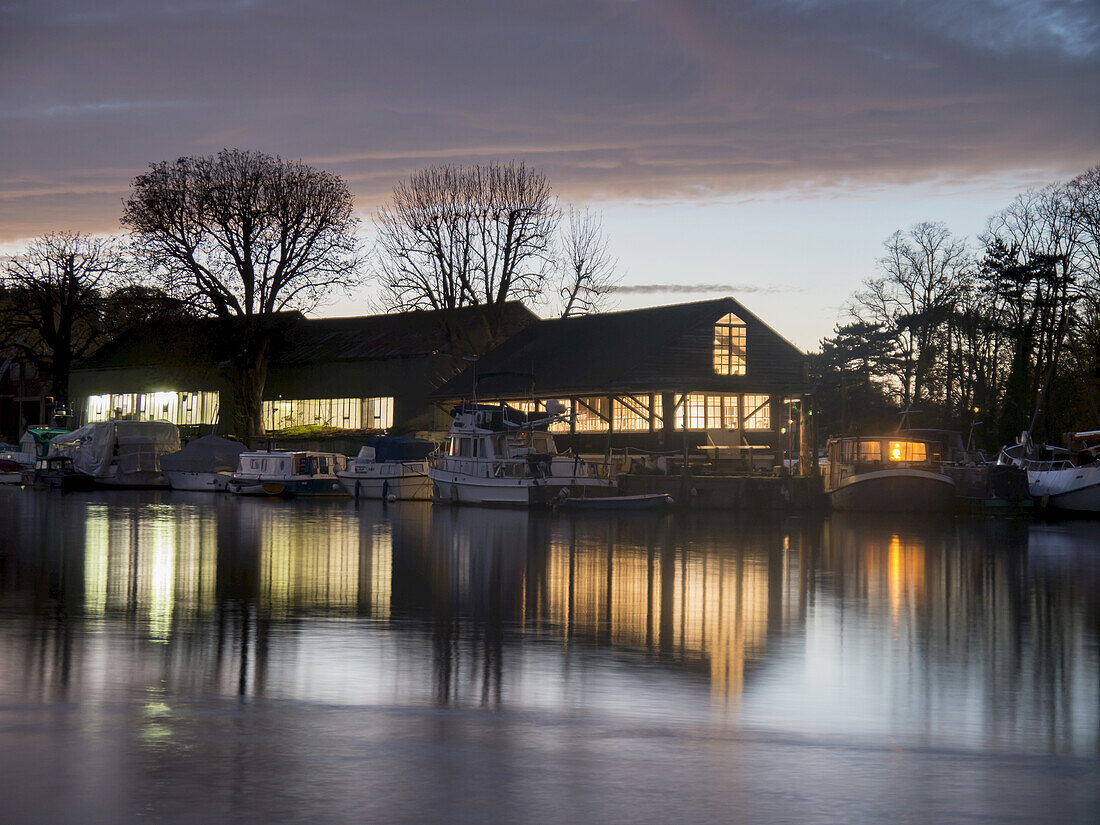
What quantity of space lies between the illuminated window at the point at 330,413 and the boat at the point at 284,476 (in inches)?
468

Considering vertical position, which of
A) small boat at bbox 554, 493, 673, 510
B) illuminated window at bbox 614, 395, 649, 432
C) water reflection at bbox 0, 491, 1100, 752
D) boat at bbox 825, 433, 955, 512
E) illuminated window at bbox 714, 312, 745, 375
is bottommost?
water reflection at bbox 0, 491, 1100, 752

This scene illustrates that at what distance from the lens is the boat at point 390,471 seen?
50.4m

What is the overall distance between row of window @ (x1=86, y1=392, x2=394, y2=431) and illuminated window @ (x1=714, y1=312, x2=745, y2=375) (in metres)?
22.5

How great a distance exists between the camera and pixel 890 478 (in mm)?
40844

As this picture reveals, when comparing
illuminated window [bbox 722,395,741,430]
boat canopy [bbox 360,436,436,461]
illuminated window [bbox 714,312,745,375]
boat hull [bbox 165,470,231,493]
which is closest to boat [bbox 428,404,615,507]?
boat canopy [bbox 360,436,436,461]

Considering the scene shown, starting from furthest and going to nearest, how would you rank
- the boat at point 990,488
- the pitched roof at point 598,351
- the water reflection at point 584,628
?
the pitched roof at point 598,351 → the boat at point 990,488 → the water reflection at point 584,628

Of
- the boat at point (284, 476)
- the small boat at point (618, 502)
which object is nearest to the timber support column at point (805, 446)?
the small boat at point (618, 502)

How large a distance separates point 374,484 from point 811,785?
45039 mm

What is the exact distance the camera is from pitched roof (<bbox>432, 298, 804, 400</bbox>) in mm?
49125

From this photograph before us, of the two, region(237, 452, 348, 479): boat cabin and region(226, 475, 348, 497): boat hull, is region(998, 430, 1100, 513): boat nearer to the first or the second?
region(226, 475, 348, 497): boat hull

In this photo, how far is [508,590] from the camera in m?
16.2

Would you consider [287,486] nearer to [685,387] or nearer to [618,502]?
[685,387]

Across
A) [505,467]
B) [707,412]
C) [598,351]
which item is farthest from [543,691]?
[598,351]

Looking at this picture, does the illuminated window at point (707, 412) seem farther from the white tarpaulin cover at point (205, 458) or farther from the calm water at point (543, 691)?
the calm water at point (543, 691)
